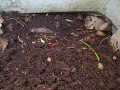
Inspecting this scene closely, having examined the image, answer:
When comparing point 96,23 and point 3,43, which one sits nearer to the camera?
point 3,43

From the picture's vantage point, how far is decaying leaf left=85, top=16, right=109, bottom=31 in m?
2.08

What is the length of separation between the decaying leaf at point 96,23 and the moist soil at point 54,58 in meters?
0.04

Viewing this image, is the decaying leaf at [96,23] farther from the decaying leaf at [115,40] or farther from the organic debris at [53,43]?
the organic debris at [53,43]

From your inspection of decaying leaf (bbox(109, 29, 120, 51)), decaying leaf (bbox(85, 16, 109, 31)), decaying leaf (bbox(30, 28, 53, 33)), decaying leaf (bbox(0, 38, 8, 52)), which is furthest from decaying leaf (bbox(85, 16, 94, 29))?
decaying leaf (bbox(0, 38, 8, 52))

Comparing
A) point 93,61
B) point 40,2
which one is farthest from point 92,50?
point 40,2

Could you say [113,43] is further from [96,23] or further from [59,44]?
[59,44]

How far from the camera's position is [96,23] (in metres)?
2.11

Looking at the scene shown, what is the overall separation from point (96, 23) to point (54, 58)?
1.80ft

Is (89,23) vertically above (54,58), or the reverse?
(89,23)

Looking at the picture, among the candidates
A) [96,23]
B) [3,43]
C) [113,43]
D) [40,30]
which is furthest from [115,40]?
[3,43]

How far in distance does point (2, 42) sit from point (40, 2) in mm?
510

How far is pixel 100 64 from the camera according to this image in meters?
1.74

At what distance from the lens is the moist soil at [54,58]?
1604 mm

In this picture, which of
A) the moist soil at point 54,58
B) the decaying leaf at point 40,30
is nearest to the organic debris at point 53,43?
the moist soil at point 54,58
